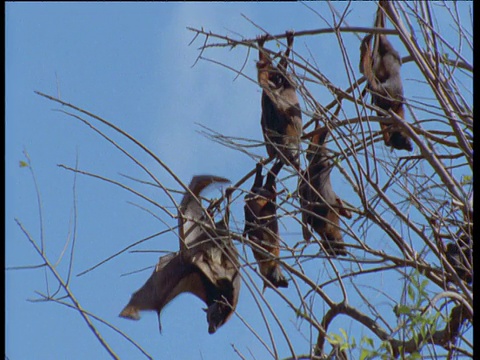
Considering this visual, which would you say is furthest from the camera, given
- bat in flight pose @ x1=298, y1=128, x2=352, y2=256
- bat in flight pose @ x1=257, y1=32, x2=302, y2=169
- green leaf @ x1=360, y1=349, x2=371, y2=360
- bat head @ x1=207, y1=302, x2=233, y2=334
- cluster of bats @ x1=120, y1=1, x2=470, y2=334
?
bat head @ x1=207, y1=302, x2=233, y2=334

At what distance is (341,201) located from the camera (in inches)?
230

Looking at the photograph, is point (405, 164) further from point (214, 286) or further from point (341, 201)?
point (214, 286)

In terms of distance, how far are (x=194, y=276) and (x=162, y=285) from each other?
321 millimetres

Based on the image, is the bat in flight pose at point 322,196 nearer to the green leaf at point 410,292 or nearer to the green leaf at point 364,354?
the green leaf at point 410,292

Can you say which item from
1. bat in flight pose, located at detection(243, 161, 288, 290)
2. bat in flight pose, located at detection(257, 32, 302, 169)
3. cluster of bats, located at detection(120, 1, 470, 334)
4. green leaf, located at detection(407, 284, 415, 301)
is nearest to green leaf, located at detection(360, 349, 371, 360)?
green leaf, located at detection(407, 284, 415, 301)

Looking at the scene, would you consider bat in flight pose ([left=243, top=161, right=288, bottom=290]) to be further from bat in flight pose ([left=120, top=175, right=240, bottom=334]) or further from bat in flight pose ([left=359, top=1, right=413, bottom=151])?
bat in flight pose ([left=359, top=1, right=413, bottom=151])

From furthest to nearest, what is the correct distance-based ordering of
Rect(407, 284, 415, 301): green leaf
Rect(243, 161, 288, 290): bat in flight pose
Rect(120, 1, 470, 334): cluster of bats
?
1. Rect(243, 161, 288, 290): bat in flight pose
2. Rect(120, 1, 470, 334): cluster of bats
3. Rect(407, 284, 415, 301): green leaf

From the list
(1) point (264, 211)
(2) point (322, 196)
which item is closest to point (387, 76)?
(2) point (322, 196)

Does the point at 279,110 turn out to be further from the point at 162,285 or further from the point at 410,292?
the point at 410,292

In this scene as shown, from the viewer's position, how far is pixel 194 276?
21.6 ft

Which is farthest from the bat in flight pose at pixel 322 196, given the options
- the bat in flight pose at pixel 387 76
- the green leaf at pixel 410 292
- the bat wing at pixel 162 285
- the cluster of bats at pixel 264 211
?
the green leaf at pixel 410 292

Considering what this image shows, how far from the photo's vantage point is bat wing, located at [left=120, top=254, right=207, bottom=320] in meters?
6.25

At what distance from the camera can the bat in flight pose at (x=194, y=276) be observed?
6160 mm

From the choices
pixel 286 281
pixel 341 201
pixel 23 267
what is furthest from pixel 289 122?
pixel 23 267
